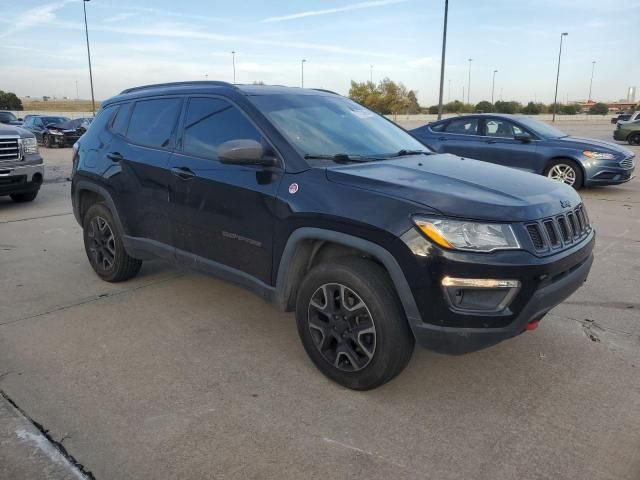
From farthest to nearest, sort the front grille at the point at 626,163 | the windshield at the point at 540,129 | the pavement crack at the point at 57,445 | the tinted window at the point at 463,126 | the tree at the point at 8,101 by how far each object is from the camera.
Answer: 1. the tree at the point at 8,101
2. the tinted window at the point at 463,126
3. the windshield at the point at 540,129
4. the front grille at the point at 626,163
5. the pavement crack at the point at 57,445

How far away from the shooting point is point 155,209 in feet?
14.0

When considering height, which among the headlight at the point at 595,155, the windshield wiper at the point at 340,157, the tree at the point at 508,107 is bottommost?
the headlight at the point at 595,155

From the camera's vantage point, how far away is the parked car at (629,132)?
76.7 ft

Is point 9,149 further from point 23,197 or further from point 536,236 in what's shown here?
point 536,236

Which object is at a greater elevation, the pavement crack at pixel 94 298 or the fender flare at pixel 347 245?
the fender flare at pixel 347 245

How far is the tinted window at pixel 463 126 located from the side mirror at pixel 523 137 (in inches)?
32.8

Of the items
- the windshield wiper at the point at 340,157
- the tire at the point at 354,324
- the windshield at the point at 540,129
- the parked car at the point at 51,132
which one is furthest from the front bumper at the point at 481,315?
the parked car at the point at 51,132

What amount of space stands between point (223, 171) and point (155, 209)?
913mm

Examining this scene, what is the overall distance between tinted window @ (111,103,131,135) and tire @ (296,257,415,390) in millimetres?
2564

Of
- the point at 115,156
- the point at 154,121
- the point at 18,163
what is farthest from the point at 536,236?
the point at 18,163

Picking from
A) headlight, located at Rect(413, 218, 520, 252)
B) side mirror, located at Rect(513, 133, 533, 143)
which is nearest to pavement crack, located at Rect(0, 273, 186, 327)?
headlight, located at Rect(413, 218, 520, 252)

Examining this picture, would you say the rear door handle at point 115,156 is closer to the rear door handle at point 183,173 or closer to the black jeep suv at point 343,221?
the black jeep suv at point 343,221

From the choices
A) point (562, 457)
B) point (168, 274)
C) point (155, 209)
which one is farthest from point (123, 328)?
point (562, 457)

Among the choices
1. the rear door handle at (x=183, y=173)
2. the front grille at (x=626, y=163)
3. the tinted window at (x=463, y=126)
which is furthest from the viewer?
the tinted window at (x=463, y=126)
